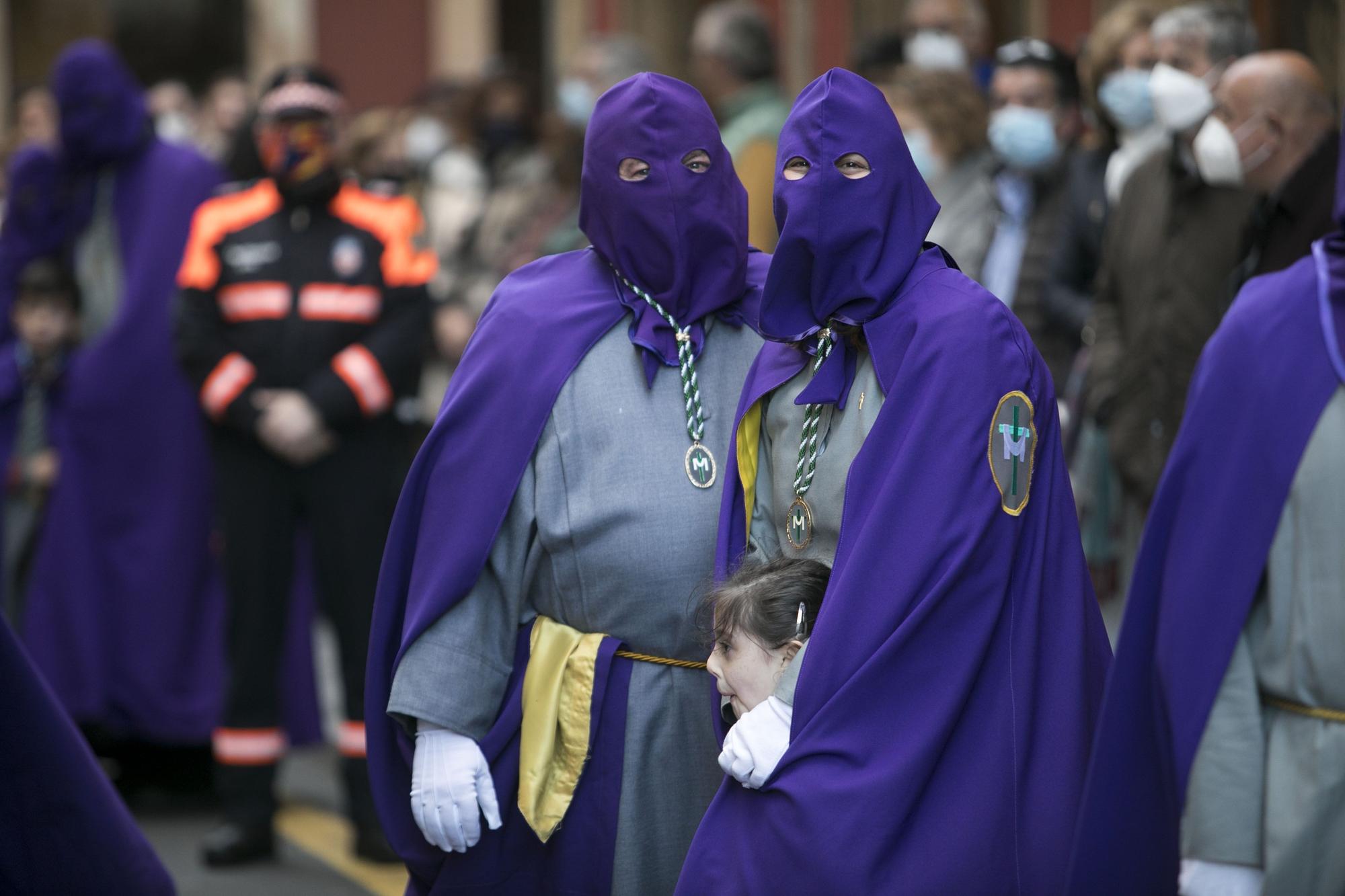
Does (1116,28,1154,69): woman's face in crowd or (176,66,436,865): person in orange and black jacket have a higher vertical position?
(1116,28,1154,69): woman's face in crowd

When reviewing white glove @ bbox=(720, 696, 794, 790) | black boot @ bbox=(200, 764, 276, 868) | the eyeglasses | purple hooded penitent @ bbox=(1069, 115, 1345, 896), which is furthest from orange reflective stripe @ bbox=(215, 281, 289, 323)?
purple hooded penitent @ bbox=(1069, 115, 1345, 896)

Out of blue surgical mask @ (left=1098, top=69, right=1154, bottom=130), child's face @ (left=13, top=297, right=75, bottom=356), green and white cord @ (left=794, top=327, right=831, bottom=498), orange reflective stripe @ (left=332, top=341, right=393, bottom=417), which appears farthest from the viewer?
child's face @ (left=13, top=297, right=75, bottom=356)

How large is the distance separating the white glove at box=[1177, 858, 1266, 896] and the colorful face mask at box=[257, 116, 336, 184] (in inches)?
150

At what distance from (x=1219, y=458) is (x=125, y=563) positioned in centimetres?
446

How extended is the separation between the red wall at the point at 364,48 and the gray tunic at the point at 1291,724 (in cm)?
1470

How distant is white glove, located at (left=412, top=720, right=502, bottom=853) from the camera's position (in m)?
3.35

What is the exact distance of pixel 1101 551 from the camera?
18.5 feet

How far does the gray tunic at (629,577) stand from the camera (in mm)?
3355

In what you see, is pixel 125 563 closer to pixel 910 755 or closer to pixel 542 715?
pixel 542 715

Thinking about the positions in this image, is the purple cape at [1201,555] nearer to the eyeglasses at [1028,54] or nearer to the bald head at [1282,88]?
the bald head at [1282,88]

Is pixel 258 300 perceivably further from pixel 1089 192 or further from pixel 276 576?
pixel 1089 192

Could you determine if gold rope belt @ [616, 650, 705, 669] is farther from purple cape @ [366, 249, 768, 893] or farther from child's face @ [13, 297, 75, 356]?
child's face @ [13, 297, 75, 356]

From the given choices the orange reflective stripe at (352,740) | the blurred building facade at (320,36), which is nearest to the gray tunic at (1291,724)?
the orange reflective stripe at (352,740)

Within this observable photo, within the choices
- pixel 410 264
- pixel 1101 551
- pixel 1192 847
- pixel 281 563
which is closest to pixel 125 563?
pixel 281 563
